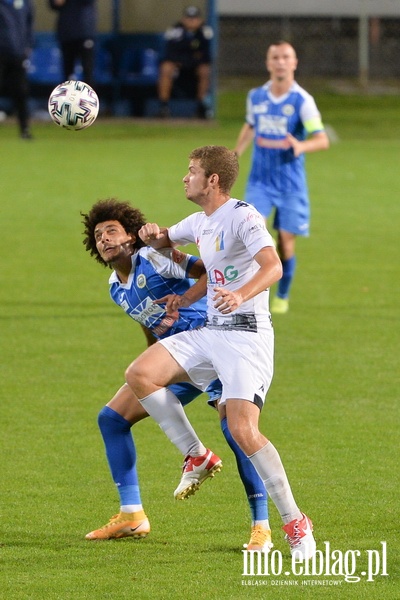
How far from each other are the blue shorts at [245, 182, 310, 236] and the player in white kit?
18.0 ft

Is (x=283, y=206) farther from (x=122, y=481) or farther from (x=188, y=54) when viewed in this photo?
(x=188, y=54)

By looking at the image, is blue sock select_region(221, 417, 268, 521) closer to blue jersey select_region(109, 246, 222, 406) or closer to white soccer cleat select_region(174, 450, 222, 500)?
white soccer cleat select_region(174, 450, 222, 500)

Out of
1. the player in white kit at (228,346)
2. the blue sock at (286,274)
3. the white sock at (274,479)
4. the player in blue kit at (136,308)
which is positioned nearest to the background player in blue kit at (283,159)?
the blue sock at (286,274)

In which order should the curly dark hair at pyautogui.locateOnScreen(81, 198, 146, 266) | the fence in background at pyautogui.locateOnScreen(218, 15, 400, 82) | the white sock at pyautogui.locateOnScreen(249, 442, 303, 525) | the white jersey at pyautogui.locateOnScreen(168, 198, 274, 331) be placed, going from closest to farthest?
1. the white sock at pyautogui.locateOnScreen(249, 442, 303, 525)
2. the white jersey at pyautogui.locateOnScreen(168, 198, 274, 331)
3. the curly dark hair at pyautogui.locateOnScreen(81, 198, 146, 266)
4. the fence in background at pyautogui.locateOnScreen(218, 15, 400, 82)

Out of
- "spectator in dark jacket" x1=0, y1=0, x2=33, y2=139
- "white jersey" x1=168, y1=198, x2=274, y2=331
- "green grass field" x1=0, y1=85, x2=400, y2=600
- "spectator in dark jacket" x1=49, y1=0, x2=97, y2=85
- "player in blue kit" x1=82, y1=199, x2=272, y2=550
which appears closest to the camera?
"green grass field" x1=0, y1=85, x2=400, y2=600

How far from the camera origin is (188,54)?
2659 cm

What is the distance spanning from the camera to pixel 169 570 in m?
5.53

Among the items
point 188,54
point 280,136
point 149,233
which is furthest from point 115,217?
point 188,54

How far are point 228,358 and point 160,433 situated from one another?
2452 millimetres

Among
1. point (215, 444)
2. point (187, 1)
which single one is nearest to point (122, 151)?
point (187, 1)

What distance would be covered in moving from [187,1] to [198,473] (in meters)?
23.6

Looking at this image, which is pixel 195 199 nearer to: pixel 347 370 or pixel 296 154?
pixel 347 370

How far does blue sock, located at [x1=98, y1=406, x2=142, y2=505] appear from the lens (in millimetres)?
6039

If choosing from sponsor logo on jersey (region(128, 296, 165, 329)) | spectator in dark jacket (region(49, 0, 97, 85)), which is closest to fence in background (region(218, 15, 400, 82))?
spectator in dark jacket (region(49, 0, 97, 85))
